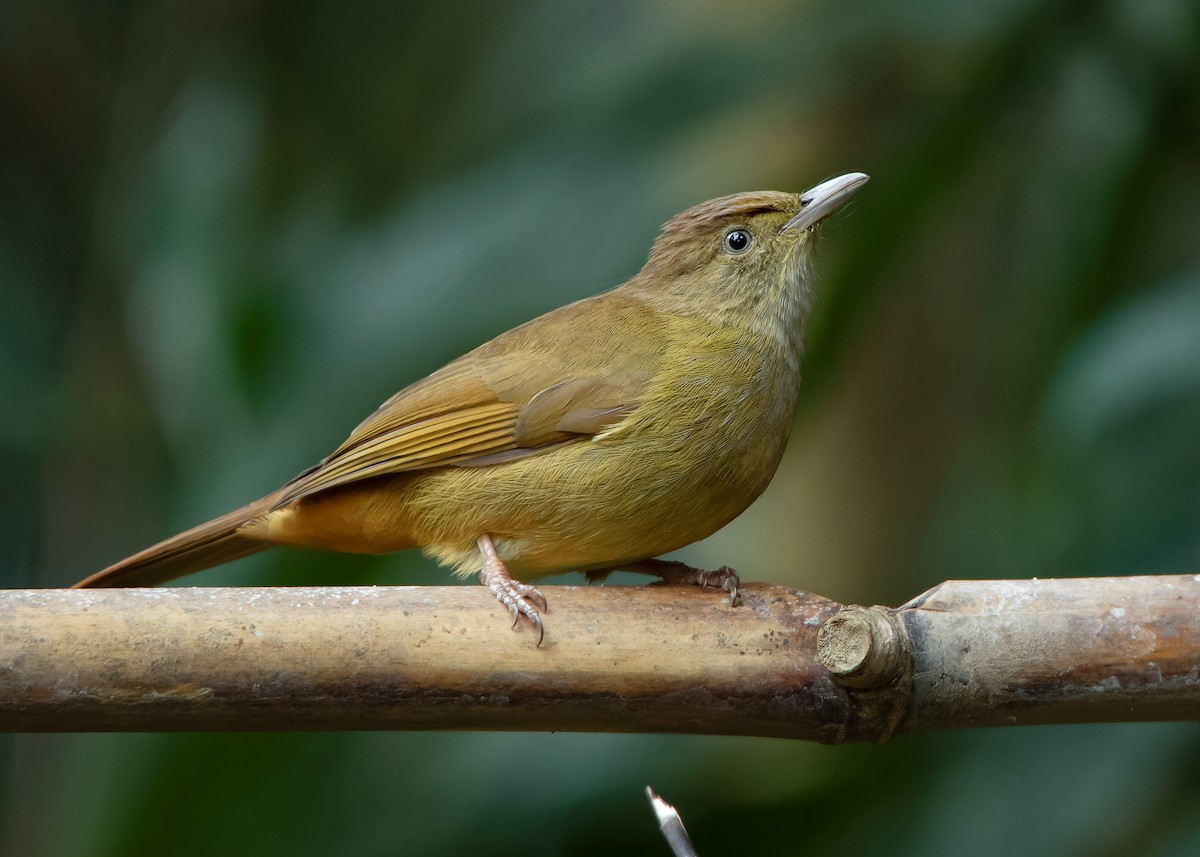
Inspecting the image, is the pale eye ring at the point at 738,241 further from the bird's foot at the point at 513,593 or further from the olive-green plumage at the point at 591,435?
the bird's foot at the point at 513,593

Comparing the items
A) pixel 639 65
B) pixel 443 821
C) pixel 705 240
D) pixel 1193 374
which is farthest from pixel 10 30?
pixel 1193 374

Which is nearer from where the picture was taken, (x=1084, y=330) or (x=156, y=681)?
(x=156, y=681)

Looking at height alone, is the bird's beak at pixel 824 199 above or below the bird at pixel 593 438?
above

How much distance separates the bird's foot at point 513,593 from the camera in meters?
2.65

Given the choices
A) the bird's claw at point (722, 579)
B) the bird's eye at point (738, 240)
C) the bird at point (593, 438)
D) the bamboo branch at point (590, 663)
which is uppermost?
the bird's eye at point (738, 240)

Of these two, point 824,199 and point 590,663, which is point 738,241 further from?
point 590,663

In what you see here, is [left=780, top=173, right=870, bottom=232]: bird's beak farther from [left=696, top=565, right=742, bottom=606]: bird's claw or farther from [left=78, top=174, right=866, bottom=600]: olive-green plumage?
[left=696, top=565, right=742, bottom=606]: bird's claw

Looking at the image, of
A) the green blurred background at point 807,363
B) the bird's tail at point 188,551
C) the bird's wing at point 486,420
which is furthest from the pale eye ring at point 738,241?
the bird's tail at point 188,551

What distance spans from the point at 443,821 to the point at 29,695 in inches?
64.5

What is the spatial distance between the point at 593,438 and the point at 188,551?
3.69 feet

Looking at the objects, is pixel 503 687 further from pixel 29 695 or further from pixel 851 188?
pixel 851 188

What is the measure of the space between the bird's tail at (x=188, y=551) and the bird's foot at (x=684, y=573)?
39.5 inches

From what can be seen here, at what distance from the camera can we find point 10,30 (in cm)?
642

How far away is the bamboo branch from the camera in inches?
97.6
